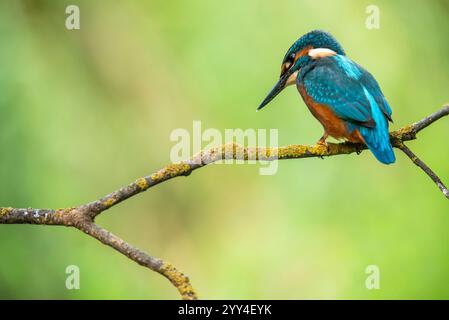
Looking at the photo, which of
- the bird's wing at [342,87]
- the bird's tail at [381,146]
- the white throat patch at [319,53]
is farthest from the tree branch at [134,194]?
the white throat patch at [319,53]

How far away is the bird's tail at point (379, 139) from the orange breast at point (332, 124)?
0.19 feet

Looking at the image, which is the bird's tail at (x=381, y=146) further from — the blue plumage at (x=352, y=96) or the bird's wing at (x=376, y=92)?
the bird's wing at (x=376, y=92)

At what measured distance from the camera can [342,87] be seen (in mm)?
3152

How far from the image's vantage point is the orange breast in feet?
10.0

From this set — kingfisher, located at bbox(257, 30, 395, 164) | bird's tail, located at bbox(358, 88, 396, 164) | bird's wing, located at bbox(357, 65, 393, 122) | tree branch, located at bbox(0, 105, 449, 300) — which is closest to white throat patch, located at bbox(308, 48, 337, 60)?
kingfisher, located at bbox(257, 30, 395, 164)

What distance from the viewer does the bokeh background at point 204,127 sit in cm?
397

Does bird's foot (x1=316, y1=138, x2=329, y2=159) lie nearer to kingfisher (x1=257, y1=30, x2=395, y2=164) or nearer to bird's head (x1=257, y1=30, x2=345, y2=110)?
kingfisher (x1=257, y1=30, x2=395, y2=164)

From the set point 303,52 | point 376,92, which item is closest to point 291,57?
point 303,52

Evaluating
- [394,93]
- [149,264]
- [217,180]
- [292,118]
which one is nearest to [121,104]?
[217,180]

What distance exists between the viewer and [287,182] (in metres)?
4.18

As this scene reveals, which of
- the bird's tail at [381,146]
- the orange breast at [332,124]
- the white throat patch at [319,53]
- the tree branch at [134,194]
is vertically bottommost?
the tree branch at [134,194]

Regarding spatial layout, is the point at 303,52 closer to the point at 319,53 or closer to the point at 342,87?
the point at 319,53

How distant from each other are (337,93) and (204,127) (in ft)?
4.26

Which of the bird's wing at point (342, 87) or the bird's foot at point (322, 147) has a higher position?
the bird's wing at point (342, 87)
